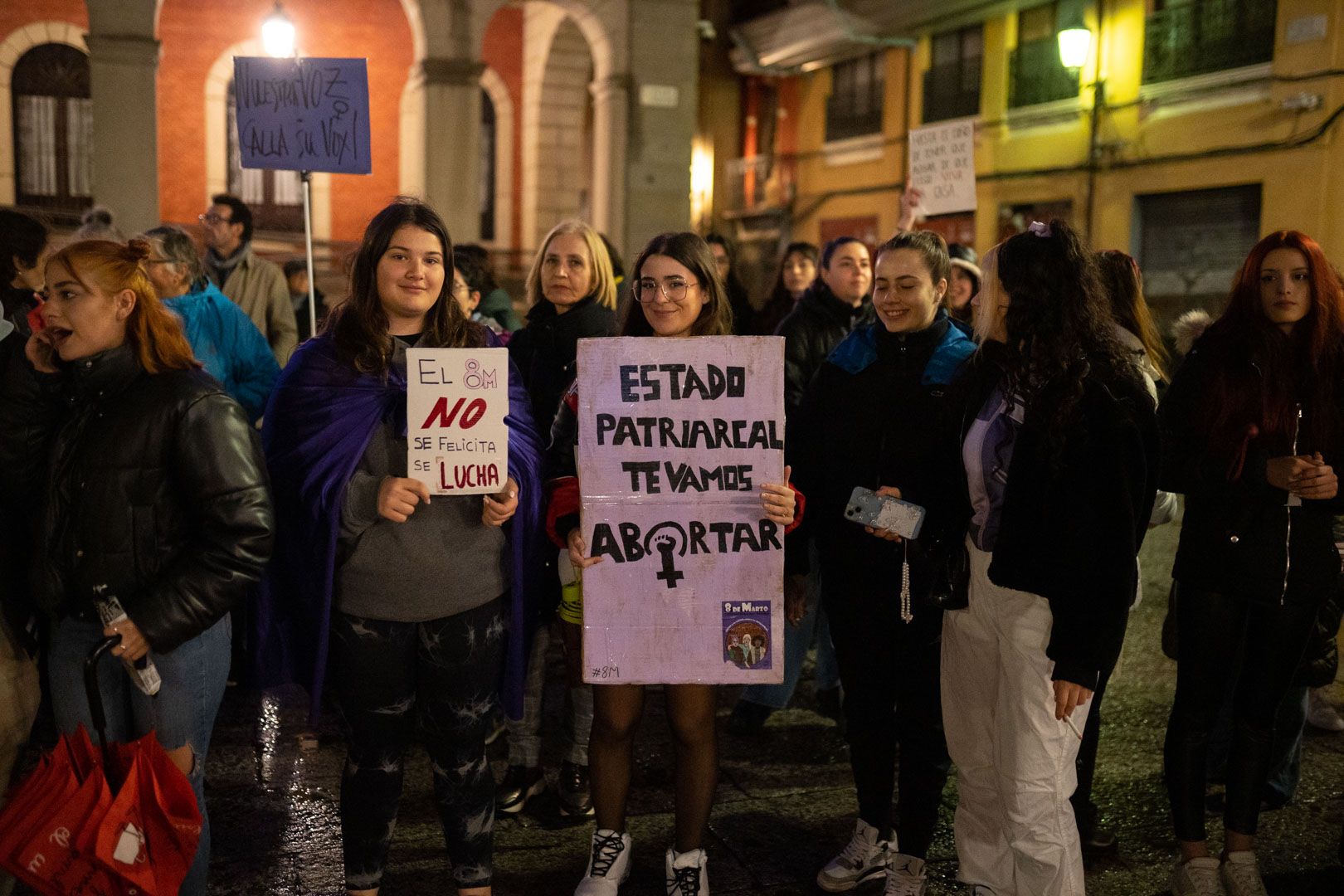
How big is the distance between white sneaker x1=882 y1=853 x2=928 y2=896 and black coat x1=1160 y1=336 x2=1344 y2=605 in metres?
1.25

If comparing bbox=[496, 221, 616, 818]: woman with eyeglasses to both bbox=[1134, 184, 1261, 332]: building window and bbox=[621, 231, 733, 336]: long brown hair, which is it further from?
bbox=[1134, 184, 1261, 332]: building window

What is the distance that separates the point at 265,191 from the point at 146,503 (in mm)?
16938

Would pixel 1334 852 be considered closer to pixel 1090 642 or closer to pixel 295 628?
pixel 1090 642

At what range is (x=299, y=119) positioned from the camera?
5.54m

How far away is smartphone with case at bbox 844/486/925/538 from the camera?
3242mm

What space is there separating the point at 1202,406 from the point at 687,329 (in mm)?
1655

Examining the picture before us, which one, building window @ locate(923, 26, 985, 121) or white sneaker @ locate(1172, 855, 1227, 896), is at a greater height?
building window @ locate(923, 26, 985, 121)

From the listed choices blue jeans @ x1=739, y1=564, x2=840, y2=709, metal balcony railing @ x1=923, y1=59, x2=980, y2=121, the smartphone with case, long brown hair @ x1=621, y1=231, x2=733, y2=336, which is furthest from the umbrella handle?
metal balcony railing @ x1=923, y1=59, x2=980, y2=121

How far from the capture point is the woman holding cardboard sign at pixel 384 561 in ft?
10.1

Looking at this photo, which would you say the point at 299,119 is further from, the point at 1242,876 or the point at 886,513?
the point at 1242,876

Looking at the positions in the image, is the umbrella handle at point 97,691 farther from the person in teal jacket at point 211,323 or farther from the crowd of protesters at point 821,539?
the person in teal jacket at point 211,323

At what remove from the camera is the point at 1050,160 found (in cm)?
2145

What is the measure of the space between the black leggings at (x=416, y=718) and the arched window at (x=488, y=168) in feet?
55.7

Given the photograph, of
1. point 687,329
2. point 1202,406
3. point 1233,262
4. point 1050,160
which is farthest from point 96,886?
point 1050,160
